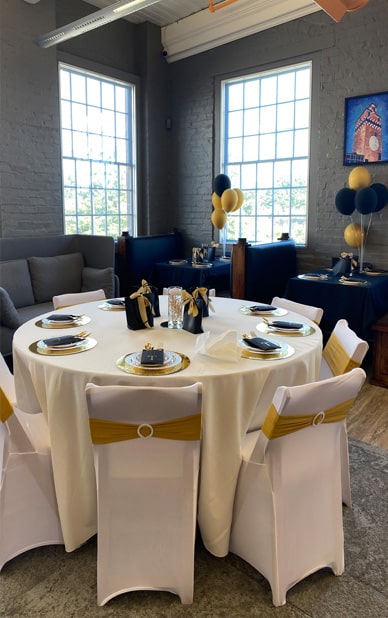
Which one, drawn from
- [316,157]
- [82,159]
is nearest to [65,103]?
[82,159]

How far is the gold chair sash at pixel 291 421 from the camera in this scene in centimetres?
157

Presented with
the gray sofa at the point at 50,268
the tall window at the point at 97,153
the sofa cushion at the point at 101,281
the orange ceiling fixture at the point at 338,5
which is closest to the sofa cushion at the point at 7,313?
the gray sofa at the point at 50,268

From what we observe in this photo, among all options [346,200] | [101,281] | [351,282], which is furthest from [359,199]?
[101,281]

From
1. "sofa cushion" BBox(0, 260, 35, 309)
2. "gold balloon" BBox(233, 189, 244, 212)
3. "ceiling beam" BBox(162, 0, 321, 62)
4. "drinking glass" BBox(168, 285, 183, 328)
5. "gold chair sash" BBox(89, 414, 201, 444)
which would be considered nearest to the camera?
"gold chair sash" BBox(89, 414, 201, 444)

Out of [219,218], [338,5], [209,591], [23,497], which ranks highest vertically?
[338,5]

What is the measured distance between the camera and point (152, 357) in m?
1.85

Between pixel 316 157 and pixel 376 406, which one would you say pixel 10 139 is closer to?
pixel 316 157

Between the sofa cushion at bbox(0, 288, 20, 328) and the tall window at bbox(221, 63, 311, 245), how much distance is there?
334 cm

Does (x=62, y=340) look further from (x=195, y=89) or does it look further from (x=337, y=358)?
(x=195, y=89)

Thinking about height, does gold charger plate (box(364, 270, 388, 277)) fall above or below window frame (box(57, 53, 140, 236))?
below

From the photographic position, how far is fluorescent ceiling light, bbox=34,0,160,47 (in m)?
4.27

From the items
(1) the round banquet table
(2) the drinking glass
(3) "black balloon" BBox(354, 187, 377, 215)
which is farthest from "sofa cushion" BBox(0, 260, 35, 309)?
(3) "black balloon" BBox(354, 187, 377, 215)

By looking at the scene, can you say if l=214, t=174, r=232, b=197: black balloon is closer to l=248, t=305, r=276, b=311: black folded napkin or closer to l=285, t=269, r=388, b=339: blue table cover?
l=285, t=269, r=388, b=339: blue table cover

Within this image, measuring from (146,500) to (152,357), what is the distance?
1.67 ft
